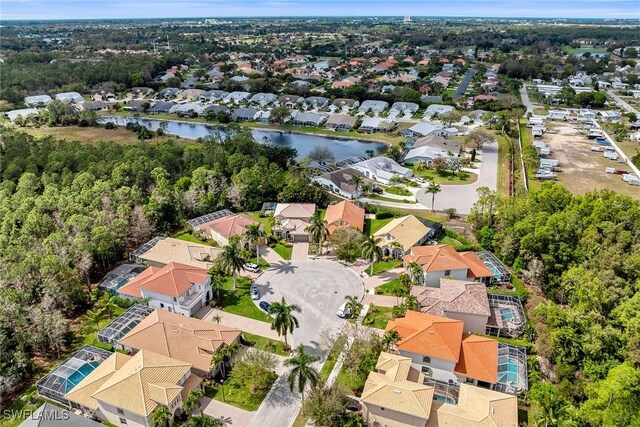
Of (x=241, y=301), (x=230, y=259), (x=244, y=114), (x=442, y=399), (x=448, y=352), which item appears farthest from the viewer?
(x=244, y=114)

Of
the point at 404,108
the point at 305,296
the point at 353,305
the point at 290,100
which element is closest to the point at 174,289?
the point at 305,296

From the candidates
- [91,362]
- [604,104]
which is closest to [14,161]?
[91,362]

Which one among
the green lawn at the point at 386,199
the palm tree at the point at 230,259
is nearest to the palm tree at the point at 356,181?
the green lawn at the point at 386,199

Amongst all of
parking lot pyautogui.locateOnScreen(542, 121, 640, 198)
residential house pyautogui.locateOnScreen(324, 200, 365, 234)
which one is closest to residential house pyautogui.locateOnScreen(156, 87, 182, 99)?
residential house pyautogui.locateOnScreen(324, 200, 365, 234)

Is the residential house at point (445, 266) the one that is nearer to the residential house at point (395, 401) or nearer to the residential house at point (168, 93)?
the residential house at point (395, 401)

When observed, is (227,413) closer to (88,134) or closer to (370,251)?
(370,251)

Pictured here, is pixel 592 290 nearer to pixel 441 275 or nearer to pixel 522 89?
pixel 441 275

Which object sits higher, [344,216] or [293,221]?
[344,216]
